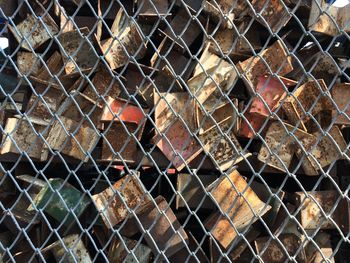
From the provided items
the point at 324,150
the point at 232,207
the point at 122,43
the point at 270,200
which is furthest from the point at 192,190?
the point at 122,43

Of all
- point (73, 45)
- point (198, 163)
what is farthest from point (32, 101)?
point (198, 163)

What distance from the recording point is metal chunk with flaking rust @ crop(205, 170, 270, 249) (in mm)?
1753

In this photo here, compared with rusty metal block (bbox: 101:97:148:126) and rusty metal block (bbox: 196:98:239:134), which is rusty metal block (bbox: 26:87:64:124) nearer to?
rusty metal block (bbox: 101:97:148:126)

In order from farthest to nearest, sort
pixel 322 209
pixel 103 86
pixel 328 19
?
pixel 103 86
pixel 328 19
pixel 322 209

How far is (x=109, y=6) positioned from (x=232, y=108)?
619mm

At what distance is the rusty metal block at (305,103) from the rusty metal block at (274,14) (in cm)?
24

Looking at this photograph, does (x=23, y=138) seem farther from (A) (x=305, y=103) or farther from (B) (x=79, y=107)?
(A) (x=305, y=103)

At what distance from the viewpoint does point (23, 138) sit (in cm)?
195

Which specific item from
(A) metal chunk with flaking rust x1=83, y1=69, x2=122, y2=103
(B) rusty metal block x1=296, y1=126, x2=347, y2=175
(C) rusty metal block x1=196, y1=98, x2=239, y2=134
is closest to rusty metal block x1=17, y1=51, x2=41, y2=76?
(A) metal chunk with flaking rust x1=83, y1=69, x2=122, y2=103

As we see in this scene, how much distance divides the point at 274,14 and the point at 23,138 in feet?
3.52

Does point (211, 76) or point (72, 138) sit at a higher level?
point (211, 76)

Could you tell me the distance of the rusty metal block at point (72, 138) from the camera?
1865 mm

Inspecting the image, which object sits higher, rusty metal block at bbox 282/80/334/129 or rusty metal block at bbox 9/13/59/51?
rusty metal block at bbox 282/80/334/129

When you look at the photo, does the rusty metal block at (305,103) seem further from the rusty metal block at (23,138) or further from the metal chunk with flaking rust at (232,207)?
the rusty metal block at (23,138)
